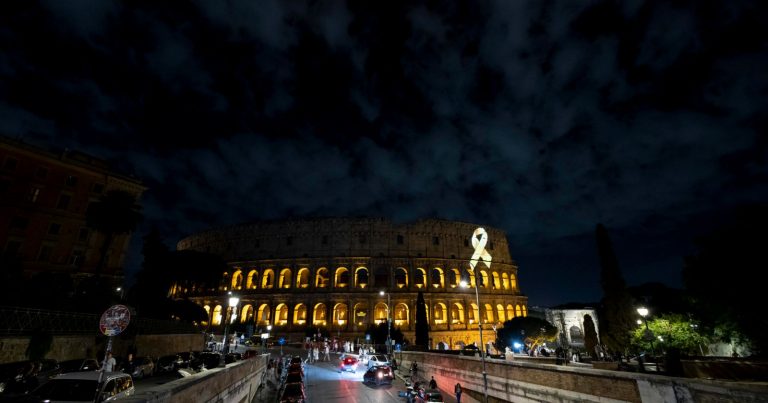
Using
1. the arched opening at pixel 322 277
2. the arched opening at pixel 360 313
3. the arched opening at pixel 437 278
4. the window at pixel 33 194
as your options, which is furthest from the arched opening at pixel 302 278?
the window at pixel 33 194

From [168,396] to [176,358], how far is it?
68.3 ft

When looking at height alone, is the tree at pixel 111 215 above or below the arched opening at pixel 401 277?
above

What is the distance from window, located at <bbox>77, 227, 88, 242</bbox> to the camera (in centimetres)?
4328

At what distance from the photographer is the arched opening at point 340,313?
56466mm

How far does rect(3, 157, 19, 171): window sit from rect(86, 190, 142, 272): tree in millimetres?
10446

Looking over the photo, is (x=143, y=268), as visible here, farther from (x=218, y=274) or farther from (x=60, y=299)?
(x=60, y=299)

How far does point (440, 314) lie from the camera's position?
58.9 metres

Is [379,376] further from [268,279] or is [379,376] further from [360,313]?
[268,279]

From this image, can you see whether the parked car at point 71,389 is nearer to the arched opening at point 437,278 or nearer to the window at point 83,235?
the window at point 83,235

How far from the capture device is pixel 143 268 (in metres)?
52.1

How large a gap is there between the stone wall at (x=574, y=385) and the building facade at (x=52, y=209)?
44663mm

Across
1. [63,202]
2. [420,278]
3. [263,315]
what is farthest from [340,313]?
[63,202]

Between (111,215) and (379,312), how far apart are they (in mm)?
37927

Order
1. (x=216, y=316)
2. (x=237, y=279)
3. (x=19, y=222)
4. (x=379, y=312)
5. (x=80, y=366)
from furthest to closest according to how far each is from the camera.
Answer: (x=237, y=279)
(x=216, y=316)
(x=379, y=312)
(x=19, y=222)
(x=80, y=366)
